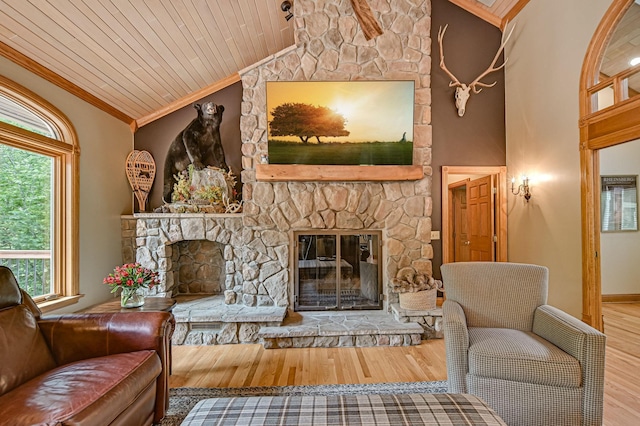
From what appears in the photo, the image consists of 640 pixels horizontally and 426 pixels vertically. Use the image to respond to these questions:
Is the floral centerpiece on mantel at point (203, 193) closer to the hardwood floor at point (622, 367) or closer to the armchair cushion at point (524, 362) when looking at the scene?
the armchair cushion at point (524, 362)

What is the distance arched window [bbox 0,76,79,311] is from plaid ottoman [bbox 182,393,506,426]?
2.58 meters

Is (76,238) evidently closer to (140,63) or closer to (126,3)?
(140,63)

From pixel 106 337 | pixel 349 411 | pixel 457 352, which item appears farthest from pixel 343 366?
pixel 106 337

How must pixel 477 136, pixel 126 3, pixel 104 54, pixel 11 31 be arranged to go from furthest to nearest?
pixel 477 136, pixel 104 54, pixel 126 3, pixel 11 31

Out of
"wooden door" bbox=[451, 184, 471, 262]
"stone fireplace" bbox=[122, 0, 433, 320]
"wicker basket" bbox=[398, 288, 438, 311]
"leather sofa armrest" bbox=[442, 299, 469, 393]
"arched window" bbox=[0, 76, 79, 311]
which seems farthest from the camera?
"wooden door" bbox=[451, 184, 471, 262]

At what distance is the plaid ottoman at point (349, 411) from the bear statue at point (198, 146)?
10.5ft

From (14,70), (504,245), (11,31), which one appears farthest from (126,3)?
(504,245)

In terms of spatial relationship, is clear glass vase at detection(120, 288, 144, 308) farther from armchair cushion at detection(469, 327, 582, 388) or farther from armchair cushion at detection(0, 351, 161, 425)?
armchair cushion at detection(469, 327, 582, 388)

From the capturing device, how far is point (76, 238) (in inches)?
124

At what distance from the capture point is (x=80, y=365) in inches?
67.8

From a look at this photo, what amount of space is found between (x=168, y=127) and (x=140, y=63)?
41.7 inches

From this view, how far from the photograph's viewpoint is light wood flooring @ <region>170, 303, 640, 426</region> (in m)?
2.35

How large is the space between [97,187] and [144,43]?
1683mm

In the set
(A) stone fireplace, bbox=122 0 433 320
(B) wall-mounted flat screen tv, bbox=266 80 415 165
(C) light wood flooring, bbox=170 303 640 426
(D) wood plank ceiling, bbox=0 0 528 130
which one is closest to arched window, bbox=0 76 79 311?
(D) wood plank ceiling, bbox=0 0 528 130
